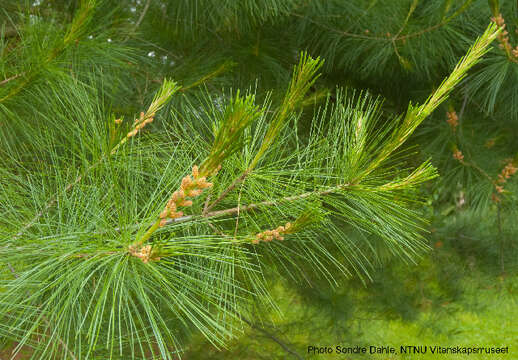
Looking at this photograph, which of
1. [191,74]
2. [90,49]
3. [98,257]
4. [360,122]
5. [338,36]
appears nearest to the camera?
[98,257]

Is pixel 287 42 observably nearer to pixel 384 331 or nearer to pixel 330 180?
pixel 330 180

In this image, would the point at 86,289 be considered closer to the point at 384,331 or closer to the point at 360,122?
the point at 360,122

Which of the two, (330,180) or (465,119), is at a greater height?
(465,119)

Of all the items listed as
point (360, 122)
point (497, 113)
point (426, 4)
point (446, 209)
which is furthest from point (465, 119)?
point (446, 209)

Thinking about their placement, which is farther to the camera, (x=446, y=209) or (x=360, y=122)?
(x=446, y=209)

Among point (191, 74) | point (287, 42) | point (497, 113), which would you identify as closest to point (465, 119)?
point (497, 113)

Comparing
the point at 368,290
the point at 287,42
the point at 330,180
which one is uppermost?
the point at 287,42

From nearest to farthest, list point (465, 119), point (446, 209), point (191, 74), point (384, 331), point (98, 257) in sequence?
point (98, 257), point (191, 74), point (465, 119), point (384, 331), point (446, 209)
